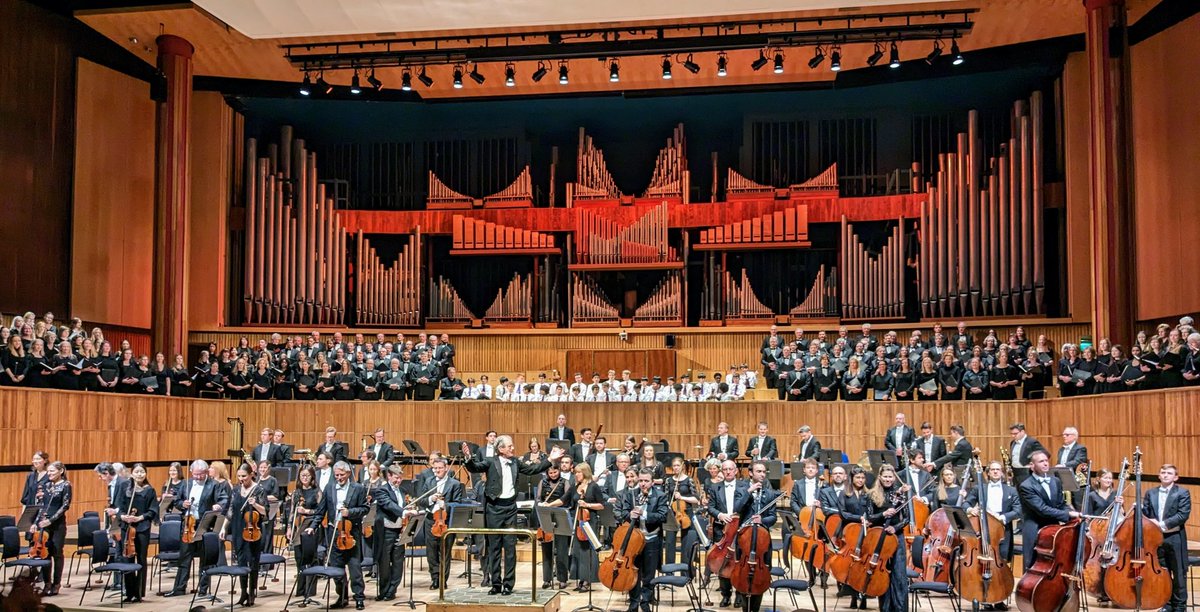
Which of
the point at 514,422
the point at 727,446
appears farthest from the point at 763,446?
the point at 514,422

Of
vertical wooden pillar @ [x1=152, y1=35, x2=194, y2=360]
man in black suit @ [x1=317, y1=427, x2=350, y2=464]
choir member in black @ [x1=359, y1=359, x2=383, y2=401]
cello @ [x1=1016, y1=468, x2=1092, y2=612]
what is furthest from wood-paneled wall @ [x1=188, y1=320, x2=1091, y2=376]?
cello @ [x1=1016, y1=468, x2=1092, y2=612]

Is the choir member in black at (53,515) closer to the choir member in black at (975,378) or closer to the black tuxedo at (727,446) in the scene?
the black tuxedo at (727,446)

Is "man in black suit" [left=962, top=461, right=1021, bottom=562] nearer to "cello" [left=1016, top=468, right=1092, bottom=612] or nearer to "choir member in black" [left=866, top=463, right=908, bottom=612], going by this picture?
"choir member in black" [left=866, top=463, right=908, bottom=612]

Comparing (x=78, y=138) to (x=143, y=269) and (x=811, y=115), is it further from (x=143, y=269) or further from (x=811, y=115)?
(x=811, y=115)

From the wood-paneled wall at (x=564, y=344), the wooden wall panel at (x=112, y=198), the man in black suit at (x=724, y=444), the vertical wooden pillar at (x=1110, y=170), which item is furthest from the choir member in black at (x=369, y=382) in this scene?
the vertical wooden pillar at (x=1110, y=170)

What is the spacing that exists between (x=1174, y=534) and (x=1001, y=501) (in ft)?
4.76

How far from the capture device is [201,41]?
17.4 metres

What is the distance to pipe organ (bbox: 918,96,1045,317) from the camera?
1659 centimetres

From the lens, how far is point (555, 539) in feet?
36.1

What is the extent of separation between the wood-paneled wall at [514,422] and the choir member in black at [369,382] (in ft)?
0.89

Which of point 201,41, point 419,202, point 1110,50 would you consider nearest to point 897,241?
point 1110,50

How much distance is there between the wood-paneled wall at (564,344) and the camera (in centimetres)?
1827

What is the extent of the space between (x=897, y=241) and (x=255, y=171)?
421 inches

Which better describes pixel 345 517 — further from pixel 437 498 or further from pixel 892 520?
pixel 892 520
